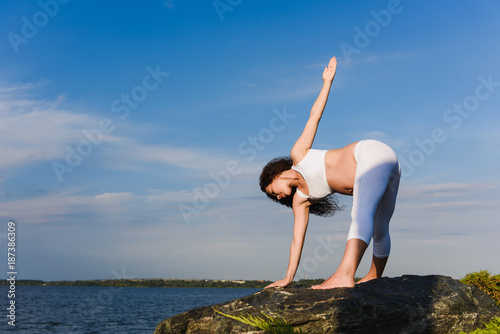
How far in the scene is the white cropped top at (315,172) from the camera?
5.67 m

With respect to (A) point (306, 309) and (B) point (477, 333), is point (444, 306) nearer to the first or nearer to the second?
(B) point (477, 333)

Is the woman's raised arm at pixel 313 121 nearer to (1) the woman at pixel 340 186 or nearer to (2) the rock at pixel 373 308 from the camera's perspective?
(1) the woman at pixel 340 186

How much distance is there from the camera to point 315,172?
567 centimetres

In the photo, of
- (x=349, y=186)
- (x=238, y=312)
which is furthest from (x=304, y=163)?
(x=238, y=312)

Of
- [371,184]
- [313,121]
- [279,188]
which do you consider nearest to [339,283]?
[371,184]

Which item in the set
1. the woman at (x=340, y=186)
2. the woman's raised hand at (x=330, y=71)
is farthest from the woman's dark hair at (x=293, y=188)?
the woman's raised hand at (x=330, y=71)

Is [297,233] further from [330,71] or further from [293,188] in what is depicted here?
[330,71]

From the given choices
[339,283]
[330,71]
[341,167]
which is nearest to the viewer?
[339,283]

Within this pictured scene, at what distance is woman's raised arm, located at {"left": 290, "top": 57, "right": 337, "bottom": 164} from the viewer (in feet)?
19.0

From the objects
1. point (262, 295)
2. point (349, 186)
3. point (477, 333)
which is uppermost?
point (349, 186)

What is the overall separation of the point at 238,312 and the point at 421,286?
2.15m

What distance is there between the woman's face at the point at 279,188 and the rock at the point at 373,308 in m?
1.45

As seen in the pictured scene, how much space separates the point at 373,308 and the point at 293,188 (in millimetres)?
2188

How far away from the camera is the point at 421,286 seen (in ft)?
16.4
